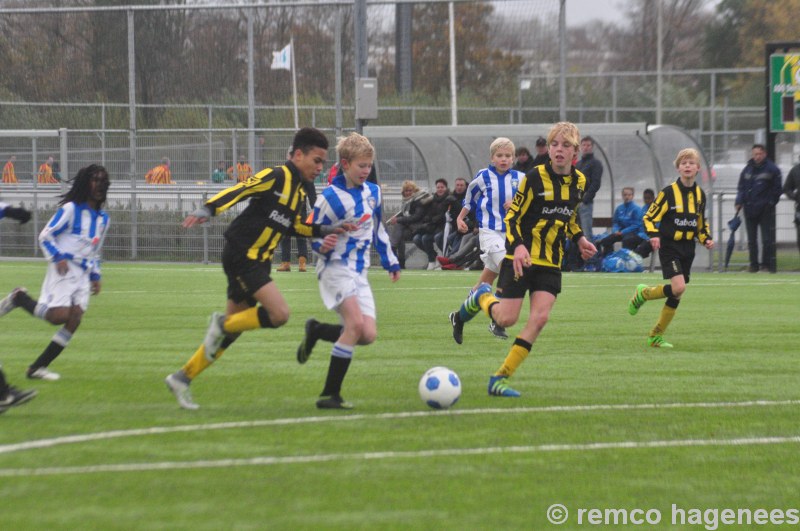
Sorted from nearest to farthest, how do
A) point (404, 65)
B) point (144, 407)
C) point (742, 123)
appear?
1. point (144, 407)
2. point (404, 65)
3. point (742, 123)

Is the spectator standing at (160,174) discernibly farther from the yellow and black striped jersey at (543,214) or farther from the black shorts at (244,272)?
the black shorts at (244,272)

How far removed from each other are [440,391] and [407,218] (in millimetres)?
14757

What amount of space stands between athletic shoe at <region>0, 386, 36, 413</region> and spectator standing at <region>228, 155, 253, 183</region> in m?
16.5

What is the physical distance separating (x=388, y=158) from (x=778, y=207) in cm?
734

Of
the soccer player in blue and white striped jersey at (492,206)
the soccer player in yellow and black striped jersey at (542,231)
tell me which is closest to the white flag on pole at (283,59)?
the soccer player in blue and white striped jersey at (492,206)

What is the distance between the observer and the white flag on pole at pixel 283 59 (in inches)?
974

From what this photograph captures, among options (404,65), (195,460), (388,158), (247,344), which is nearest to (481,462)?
(195,460)

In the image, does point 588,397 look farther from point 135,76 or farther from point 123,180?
point 135,76

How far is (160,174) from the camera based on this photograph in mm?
23656

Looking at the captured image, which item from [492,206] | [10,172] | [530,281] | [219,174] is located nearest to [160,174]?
[219,174]

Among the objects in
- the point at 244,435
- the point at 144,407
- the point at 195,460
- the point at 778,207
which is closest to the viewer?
the point at 195,460

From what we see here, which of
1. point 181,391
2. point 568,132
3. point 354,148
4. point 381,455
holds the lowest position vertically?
point 381,455

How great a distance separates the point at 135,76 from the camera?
82.5 feet

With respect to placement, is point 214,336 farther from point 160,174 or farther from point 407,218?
point 160,174
